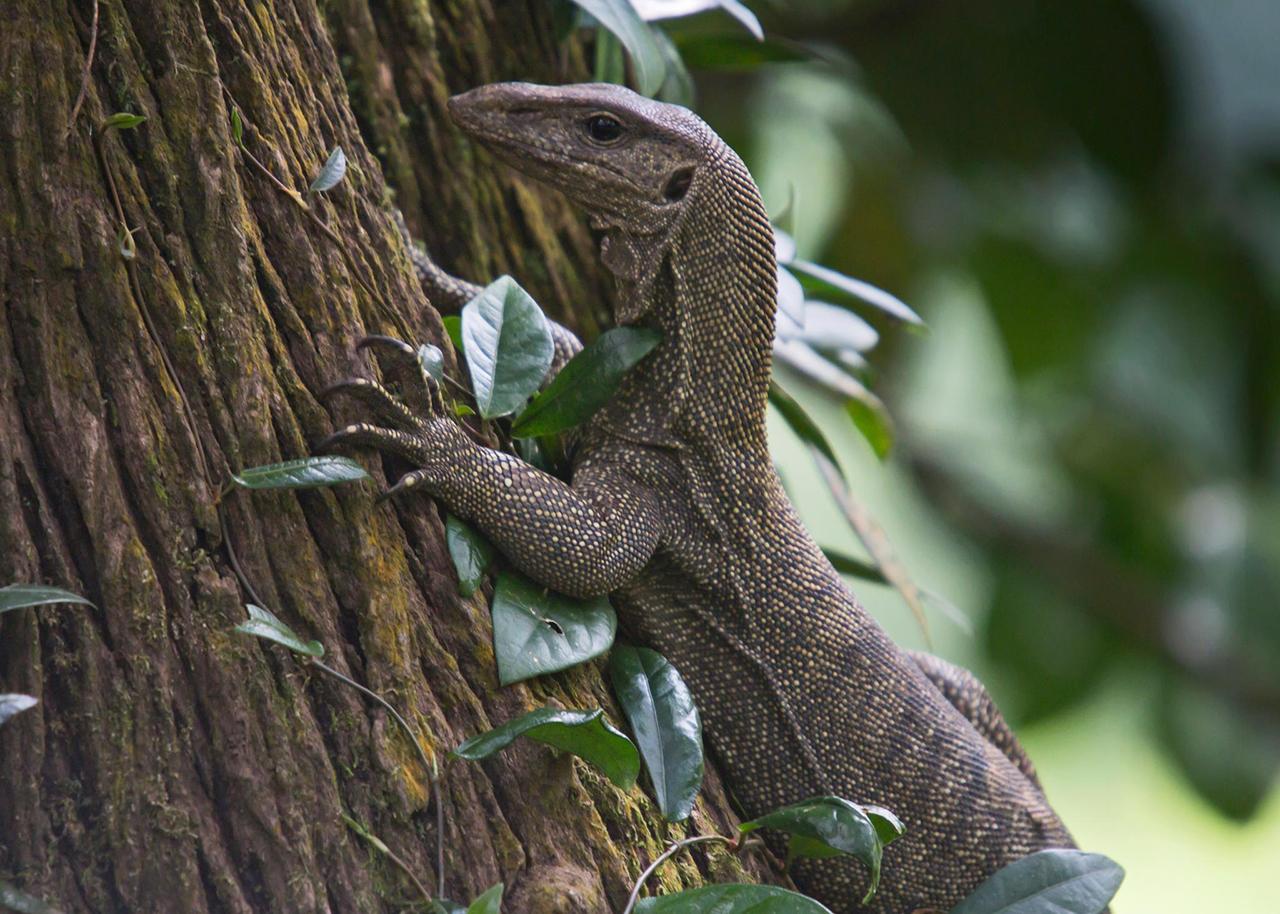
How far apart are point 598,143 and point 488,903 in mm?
Answer: 1938

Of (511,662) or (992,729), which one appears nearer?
(511,662)

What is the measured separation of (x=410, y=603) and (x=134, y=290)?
78 centimetres

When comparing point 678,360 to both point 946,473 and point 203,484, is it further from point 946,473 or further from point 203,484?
point 946,473

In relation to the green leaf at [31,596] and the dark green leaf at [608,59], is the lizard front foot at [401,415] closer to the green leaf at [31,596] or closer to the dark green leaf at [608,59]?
the green leaf at [31,596]

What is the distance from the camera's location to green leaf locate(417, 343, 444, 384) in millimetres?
2525

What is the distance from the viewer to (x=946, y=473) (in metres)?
7.85

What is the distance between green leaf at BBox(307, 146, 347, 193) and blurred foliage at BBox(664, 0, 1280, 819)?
231 cm

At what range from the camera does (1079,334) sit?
256 inches

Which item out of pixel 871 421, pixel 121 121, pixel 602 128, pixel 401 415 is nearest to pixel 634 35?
pixel 602 128

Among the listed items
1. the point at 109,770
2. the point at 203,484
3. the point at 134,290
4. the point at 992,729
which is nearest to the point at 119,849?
the point at 109,770

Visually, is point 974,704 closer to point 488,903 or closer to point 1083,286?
point 488,903

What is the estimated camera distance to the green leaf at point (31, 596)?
73.1 inches

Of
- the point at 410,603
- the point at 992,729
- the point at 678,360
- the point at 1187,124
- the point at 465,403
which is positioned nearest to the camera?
the point at 410,603

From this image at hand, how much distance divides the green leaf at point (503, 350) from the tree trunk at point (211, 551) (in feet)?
0.54
